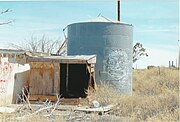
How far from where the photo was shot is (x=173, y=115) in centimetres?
900

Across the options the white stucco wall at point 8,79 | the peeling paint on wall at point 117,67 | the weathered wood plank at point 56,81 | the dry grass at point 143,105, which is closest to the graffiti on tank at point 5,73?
the white stucco wall at point 8,79

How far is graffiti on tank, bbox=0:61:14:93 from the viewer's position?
475 inches

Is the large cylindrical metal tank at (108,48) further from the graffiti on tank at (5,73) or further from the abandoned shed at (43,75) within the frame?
the graffiti on tank at (5,73)

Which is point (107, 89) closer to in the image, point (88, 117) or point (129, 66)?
point (129, 66)

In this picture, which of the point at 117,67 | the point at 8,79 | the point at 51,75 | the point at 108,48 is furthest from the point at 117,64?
the point at 8,79

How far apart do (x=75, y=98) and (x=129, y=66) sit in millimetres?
3701

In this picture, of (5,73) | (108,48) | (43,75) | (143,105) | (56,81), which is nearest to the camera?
(143,105)

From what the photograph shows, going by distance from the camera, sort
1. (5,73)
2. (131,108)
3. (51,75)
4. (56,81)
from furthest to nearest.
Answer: (51,75) → (56,81) → (5,73) → (131,108)

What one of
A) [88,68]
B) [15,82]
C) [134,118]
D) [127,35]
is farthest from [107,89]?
[134,118]

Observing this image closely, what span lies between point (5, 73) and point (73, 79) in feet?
12.7

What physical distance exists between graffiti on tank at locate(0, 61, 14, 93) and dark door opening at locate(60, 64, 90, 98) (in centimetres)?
295

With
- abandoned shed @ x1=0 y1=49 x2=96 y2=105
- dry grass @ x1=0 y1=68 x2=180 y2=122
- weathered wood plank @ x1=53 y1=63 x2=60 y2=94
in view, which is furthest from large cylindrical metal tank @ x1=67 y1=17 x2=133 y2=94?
weathered wood plank @ x1=53 y1=63 x2=60 y2=94

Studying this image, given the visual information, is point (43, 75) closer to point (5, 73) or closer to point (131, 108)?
point (5, 73)

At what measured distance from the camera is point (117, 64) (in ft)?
49.7
